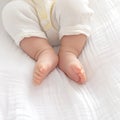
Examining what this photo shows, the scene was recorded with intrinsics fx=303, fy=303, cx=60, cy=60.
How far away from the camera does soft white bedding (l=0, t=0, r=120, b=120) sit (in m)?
0.71

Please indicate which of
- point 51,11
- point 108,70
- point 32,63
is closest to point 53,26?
point 51,11

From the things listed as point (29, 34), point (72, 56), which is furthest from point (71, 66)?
point (29, 34)

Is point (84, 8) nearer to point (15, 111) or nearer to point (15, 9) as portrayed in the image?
point (15, 9)

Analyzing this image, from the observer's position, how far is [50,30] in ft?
3.21

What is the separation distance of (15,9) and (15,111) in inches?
15.7

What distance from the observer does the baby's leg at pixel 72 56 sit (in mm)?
806

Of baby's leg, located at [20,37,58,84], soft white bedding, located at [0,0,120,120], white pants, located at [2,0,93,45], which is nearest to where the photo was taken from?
soft white bedding, located at [0,0,120,120]

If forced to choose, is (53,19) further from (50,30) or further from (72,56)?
(72,56)

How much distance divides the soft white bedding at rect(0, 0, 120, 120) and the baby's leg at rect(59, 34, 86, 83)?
0.06ft

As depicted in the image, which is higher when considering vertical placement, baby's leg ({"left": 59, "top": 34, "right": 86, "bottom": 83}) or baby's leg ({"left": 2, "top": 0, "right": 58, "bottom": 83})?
baby's leg ({"left": 59, "top": 34, "right": 86, "bottom": 83})

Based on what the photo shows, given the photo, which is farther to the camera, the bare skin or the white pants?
the white pants

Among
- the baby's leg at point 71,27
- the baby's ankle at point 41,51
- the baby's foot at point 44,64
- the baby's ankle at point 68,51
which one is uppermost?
the baby's leg at point 71,27

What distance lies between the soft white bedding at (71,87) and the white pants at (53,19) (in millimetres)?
45

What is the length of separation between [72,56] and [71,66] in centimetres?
6
